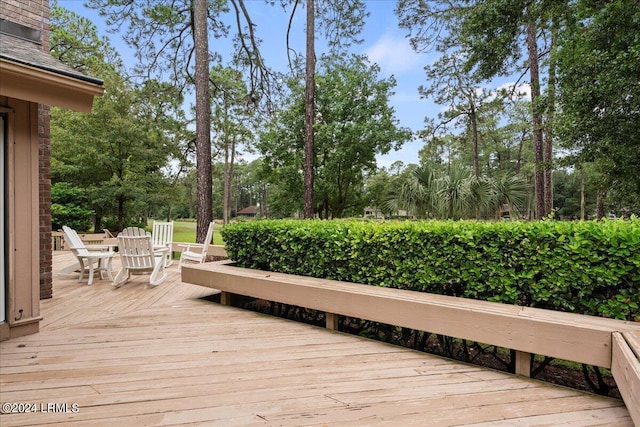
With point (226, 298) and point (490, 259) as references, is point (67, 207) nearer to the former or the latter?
point (226, 298)

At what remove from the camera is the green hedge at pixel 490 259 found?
2.38 meters

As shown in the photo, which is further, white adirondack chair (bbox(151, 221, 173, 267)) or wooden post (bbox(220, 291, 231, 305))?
white adirondack chair (bbox(151, 221, 173, 267))

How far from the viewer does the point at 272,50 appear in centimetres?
1062

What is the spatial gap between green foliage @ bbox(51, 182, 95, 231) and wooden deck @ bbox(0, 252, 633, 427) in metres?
10.1

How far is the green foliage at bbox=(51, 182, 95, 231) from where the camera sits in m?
11.6

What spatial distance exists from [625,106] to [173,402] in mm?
8259

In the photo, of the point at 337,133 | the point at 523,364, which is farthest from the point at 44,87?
the point at 337,133

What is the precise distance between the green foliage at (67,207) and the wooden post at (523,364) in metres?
13.6

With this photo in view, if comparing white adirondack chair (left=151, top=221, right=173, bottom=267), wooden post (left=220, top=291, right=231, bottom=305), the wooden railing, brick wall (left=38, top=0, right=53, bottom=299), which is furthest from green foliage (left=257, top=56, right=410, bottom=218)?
the wooden railing

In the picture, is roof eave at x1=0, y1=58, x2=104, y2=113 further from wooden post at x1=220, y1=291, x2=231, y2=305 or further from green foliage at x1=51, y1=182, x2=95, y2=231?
green foliage at x1=51, y1=182, x2=95, y2=231

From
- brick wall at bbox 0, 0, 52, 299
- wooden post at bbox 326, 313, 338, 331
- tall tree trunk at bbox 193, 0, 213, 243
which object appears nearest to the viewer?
wooden post at bbox 326, 313, 338, 331

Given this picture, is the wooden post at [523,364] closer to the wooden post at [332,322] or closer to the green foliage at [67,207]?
the wooden post at [332,322]

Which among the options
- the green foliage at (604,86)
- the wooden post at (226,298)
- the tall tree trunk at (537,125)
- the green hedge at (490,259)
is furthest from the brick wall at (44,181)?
the tall tree trunk at (537,125)

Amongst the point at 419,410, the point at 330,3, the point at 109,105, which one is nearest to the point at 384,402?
the point at 419,410
